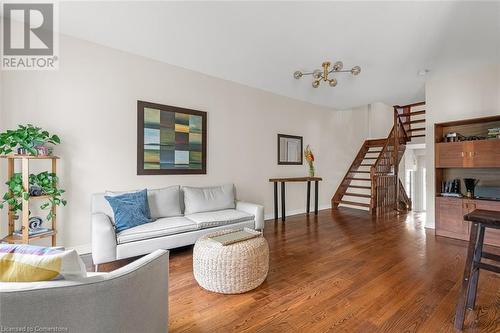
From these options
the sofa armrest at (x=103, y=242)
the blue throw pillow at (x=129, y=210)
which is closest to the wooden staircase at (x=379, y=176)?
the blue throw pillow at (x=129, y=210)

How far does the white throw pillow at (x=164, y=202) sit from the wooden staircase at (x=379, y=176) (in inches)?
169

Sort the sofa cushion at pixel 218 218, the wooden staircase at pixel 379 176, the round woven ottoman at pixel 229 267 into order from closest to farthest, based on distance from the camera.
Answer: the round woven ottoman at pixel 229 267 < the sofa cushion at pixel 218 218 < the wooden staircase at pixel 379 176

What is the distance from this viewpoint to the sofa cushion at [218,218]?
10.3 feet

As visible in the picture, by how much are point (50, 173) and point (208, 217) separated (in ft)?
6.10

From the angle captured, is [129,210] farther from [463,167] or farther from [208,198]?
[463,167]

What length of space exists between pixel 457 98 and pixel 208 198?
14.6ft

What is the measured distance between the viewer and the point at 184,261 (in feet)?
9.31

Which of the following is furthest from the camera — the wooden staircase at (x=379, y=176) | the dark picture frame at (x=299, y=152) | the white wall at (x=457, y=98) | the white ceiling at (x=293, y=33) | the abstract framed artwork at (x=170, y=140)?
the wooden staircase at (x=379, y=176)

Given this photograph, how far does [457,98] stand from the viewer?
13.2 ft

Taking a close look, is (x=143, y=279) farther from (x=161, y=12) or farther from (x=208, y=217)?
(x=161, y=12)

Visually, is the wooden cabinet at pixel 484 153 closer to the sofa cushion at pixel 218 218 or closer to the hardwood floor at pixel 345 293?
the hardwood floor at pixel 345 293

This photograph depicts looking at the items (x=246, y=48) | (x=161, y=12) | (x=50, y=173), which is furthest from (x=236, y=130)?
(x=50, y=173)

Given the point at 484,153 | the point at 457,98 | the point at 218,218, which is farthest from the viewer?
the point at 457,98

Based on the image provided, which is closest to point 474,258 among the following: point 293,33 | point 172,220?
A: point 293,33
